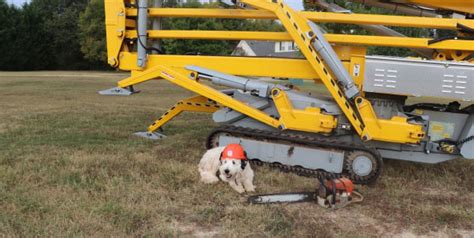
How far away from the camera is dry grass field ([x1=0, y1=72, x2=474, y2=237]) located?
172 inches

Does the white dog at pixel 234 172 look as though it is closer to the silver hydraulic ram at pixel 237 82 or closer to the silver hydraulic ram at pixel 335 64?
the silver hydraulic ram at pixel 237 82

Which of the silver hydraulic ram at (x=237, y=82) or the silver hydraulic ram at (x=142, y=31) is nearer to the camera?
the silver hydraulic ram at (x=237, y=82)

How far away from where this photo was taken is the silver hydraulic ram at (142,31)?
6.82m

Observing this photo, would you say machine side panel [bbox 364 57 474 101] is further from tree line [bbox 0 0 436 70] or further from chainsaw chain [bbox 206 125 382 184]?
tree line [bbox 0 0 436 70]

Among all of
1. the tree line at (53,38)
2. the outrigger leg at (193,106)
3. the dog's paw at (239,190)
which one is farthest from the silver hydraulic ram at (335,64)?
the tree line at (53,38)

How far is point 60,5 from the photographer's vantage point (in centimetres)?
7106

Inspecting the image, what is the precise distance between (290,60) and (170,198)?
106 inches

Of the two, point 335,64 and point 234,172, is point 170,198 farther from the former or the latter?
point 335,64

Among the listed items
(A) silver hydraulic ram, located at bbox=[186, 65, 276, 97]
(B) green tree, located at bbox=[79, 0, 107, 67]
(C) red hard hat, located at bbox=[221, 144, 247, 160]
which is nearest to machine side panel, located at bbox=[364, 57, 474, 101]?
(A) silver hydraulic ram, located at bbox=[186, 65, 276, 97]

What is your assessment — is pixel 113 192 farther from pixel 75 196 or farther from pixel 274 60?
pixel 274 60

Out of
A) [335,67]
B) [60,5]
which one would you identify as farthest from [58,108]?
[60,5]

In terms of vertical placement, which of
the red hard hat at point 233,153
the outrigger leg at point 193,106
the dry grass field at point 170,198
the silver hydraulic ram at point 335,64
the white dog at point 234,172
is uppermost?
the silver hydraulic ram at point 335,64

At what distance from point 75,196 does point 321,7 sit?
4754 millimetres

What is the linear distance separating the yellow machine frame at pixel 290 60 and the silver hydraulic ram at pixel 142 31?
0.41 ft
